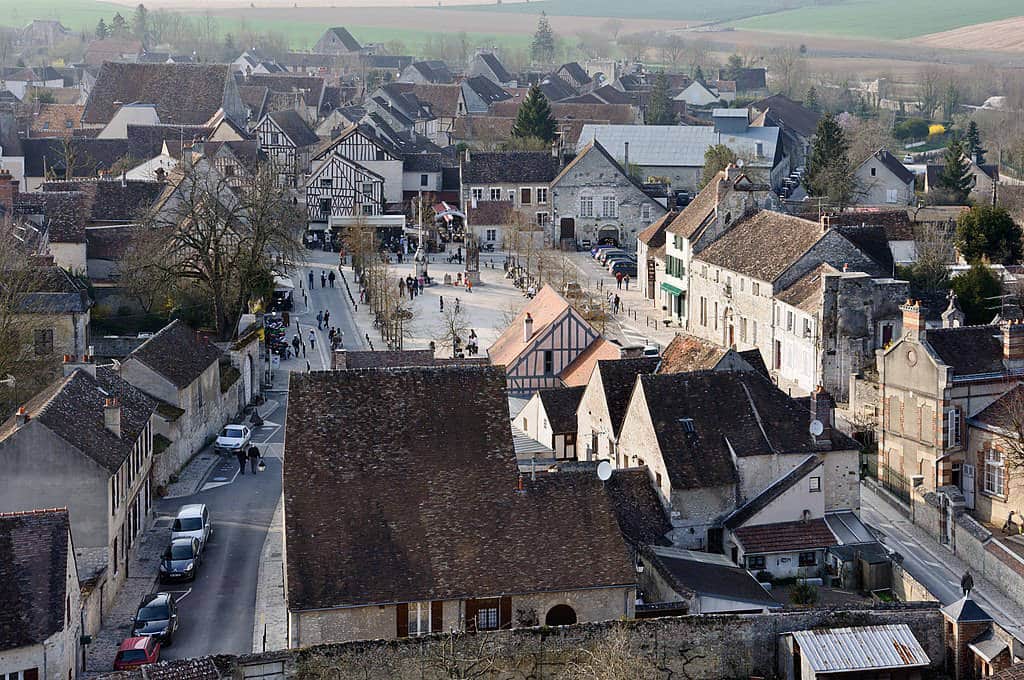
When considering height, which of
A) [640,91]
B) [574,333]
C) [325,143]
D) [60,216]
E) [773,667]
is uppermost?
[640,91]

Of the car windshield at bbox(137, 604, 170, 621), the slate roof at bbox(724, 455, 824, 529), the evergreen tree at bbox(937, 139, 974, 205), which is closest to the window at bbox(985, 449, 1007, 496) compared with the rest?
the slate roof at bbox(724, 455, 824, 529)

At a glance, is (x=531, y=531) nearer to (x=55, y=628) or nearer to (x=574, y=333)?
(x=55, y=628)

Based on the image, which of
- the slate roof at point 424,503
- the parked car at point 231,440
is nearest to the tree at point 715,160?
the parked car at point 231,440

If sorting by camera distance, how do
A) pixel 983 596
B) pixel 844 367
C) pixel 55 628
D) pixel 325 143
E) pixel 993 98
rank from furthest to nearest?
pixel 993 98
pixel 325 143
pixel 844 367
pixel 983 596
pixel 55 628

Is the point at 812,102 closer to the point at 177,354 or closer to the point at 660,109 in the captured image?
the point at 660,109

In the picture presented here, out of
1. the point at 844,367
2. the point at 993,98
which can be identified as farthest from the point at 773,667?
the point at 993,98

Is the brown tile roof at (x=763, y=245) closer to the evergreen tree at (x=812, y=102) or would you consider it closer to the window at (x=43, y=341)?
the window at (x=43, y=341)

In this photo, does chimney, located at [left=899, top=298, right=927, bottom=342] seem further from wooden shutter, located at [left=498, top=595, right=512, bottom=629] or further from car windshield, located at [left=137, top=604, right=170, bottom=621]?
car windshield, located at [left=137, top=604, right=170, bottom=621]
